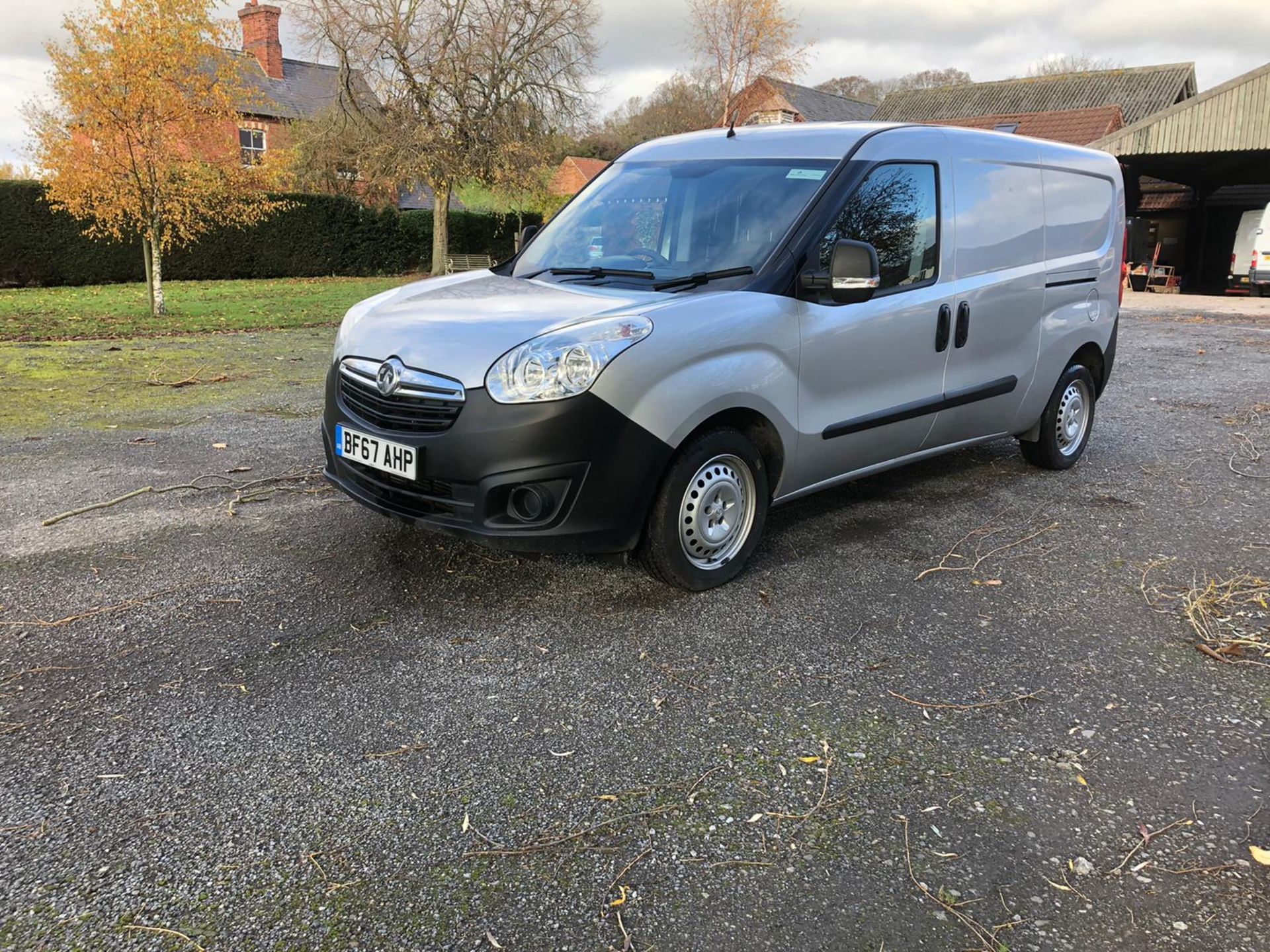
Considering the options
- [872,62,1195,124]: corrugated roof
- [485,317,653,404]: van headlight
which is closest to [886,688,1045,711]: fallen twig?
[485,317,653,404]: van headlight

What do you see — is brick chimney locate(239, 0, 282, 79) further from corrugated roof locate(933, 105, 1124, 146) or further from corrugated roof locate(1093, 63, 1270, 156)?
corrugated roof locate(1093, 63, 1270, 156)

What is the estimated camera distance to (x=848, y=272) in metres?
4.00

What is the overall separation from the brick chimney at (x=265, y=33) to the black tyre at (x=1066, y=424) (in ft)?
158

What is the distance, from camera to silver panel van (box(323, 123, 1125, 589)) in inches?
138

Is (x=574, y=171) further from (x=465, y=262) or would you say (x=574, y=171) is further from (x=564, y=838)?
(x=564, y=838)

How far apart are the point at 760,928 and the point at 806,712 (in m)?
1.00

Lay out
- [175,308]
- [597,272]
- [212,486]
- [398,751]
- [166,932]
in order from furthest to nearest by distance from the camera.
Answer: [175,308], [212,486], [597,272], [398,751], [166,932]

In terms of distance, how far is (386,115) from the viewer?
→ 94.9 feet

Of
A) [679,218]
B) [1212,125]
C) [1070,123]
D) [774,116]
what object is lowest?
[679,218]

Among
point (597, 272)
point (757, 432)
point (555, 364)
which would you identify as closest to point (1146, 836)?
point (757, 432)

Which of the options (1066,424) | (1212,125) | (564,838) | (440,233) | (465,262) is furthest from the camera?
(465,262)

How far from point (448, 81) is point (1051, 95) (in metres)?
32.7

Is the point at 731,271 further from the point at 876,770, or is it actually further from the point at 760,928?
the point at 760,928

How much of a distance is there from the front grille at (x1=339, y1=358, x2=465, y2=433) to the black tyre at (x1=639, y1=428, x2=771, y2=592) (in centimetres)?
88
